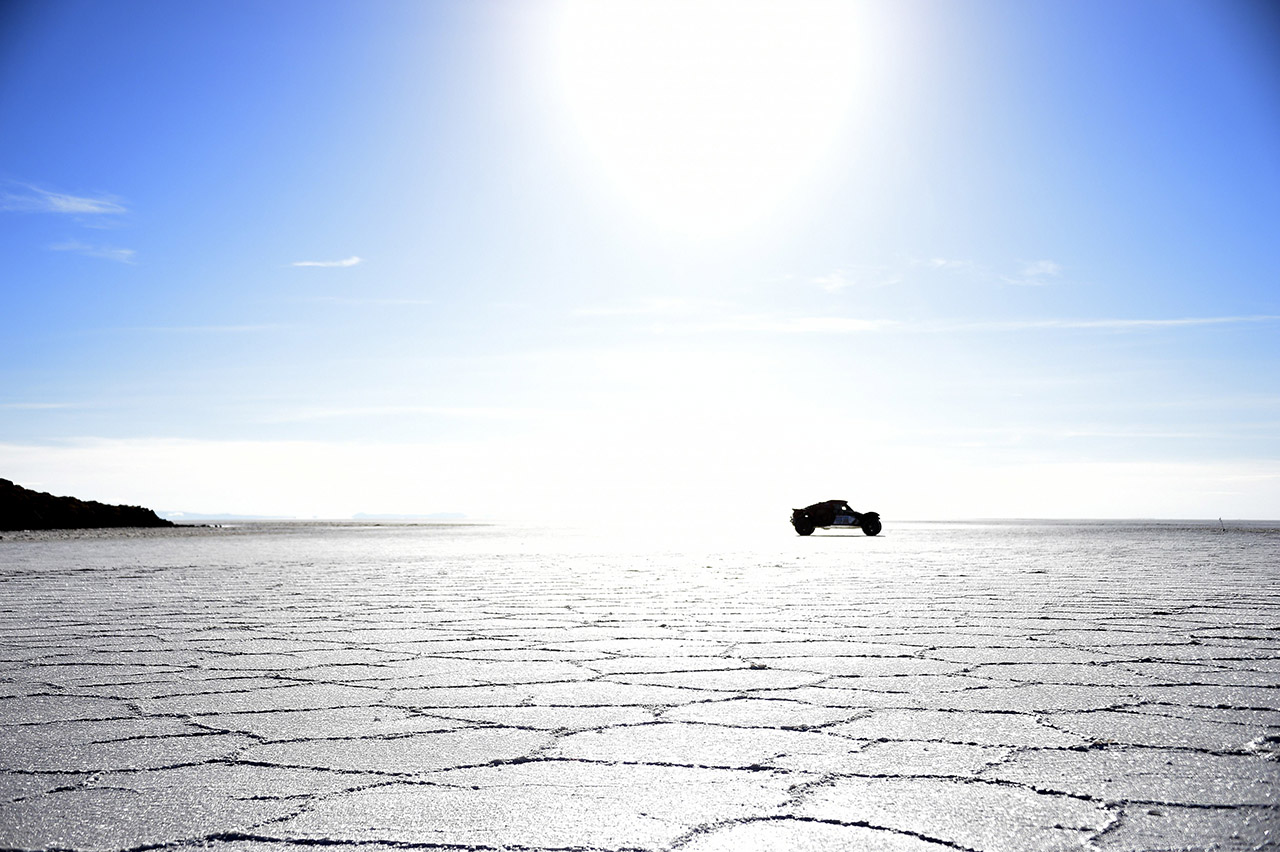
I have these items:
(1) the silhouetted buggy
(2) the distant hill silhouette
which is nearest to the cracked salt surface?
(1) the silhouetted buggy

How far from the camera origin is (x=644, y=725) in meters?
2.78

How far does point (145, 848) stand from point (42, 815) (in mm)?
343

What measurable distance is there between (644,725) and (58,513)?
1057 inches

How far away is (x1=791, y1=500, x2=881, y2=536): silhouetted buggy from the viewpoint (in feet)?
69.9

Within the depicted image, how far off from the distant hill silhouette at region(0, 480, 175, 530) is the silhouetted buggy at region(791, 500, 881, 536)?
1727 centimetres

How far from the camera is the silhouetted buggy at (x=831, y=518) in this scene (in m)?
21.3

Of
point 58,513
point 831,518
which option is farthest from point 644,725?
point 58,513

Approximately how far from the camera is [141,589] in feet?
24.4

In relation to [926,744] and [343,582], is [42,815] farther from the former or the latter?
[343,582]

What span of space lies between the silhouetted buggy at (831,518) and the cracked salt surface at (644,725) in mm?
15059

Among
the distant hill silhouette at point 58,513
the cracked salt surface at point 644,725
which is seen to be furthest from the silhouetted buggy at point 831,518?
the distant hill silhouette at point 58,513

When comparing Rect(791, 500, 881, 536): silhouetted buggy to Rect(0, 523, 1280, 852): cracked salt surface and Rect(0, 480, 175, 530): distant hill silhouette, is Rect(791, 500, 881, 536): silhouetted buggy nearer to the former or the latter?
Rect(0, 523, 1280, 852): cracked salt surface

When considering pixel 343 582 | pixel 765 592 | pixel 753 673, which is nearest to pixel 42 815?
pixel 753 673

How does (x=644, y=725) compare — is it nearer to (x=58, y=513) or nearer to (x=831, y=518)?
(x=831, y=518)
